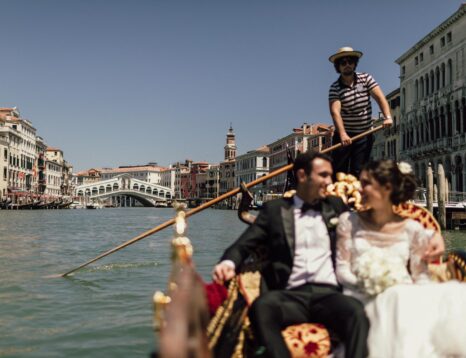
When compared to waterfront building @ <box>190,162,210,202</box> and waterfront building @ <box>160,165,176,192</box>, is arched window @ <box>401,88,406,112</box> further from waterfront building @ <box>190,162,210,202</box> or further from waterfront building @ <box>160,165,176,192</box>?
waterfront building @ <box>160,165,176,192</box>

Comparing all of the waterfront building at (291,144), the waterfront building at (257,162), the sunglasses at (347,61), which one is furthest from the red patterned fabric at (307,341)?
the waterfront building at (257,162)

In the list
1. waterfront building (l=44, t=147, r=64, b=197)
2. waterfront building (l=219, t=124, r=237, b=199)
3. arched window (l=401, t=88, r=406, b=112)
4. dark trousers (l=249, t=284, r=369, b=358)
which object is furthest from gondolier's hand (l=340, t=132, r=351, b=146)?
waterfront building (l=219, t=124, r=237, b=199)

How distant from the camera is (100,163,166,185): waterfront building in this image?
301 feet

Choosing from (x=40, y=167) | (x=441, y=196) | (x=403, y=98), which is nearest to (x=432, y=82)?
(x=403, y=98)

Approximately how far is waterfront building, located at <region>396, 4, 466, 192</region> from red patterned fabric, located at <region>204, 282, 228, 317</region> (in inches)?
810

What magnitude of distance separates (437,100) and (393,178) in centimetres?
2283

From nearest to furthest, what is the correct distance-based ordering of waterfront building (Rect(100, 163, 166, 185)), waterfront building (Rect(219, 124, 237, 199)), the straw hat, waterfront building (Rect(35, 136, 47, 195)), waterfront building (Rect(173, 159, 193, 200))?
the straw hat → waterfront building (Rect(35, 136, 47, 195)) → waterfront building (Rect(219, 124, 237, 199)) → waterfront building (Rect(173, 159, 193, 200)) → waterfront building (Rect(100, 163, 166, 185))

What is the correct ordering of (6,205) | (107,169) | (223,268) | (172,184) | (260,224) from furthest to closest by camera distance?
(107,169), (172,184), (6,205), (260,224), (223,268)

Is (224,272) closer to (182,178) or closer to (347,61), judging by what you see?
(347,61)

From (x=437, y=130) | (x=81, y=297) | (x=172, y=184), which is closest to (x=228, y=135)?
(x=172, y=184)

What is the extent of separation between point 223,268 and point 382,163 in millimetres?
682

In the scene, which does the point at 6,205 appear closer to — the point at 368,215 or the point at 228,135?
the point at 228,135

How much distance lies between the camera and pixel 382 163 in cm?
200

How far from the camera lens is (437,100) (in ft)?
76.0
